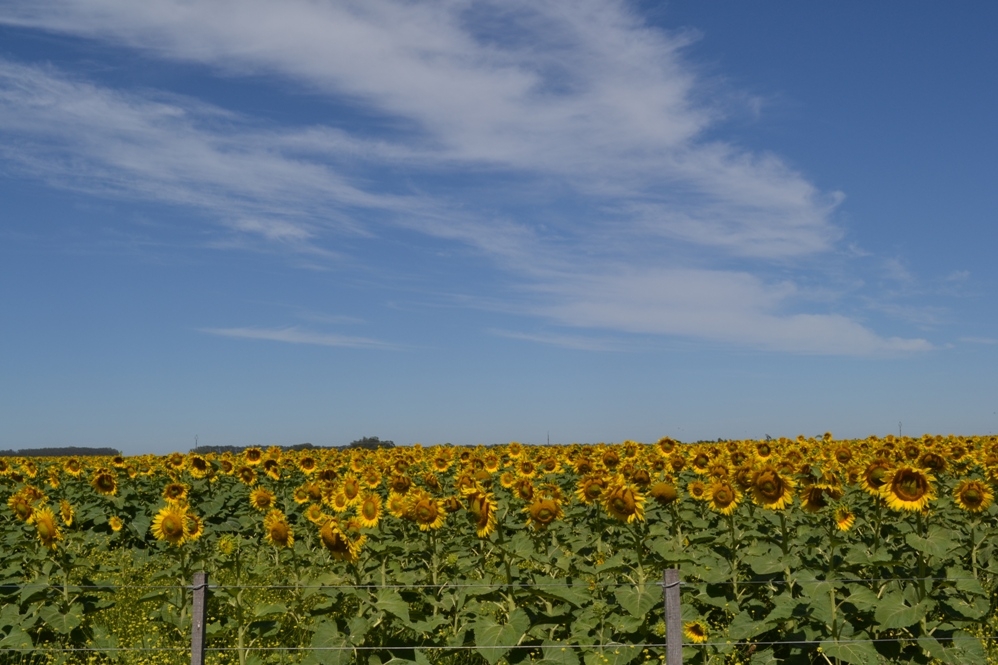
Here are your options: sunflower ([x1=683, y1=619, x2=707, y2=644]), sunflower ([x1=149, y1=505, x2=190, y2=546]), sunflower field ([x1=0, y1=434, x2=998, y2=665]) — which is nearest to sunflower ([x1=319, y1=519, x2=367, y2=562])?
sunflower field ([x1=0, y1=434, x2=998, y2=665])

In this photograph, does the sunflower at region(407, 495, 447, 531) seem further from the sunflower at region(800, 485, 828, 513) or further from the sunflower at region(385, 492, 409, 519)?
the sunflower at region(800, 485, 828, 513)

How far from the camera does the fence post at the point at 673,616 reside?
277 inches

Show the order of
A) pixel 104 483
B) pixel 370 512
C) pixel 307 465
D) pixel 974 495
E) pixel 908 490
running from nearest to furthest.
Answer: pixel 908 490 < pixel 974 495 < pixel 370 512 < pixel 104 483 < pixel 307 465

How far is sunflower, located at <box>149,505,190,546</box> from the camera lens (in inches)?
384

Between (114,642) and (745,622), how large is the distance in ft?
25.2

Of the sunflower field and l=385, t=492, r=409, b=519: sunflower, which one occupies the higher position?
l=385, t=492, r=409, b=519: sunflower

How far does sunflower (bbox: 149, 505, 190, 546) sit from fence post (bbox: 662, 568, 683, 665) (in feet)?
18.3

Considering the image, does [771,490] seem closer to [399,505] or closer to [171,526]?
[399,505]

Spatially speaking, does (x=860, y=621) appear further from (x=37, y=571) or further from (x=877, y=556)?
(x=37, y=571)

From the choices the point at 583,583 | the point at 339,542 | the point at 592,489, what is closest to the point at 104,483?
the point at 339,542

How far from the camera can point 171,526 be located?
32.2 feet

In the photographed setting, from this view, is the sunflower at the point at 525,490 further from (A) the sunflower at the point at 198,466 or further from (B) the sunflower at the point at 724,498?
(A) the sunflower at the point at 198,466

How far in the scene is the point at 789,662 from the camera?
8.17 metres

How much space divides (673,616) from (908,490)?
114 inches
